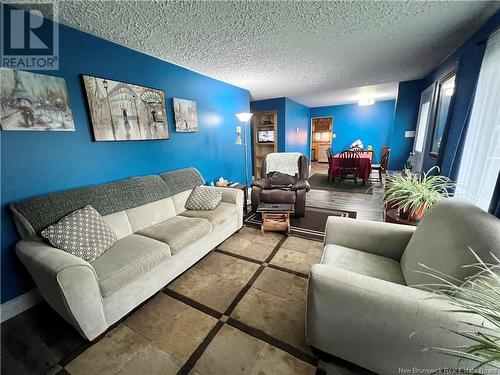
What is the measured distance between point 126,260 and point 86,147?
121cm

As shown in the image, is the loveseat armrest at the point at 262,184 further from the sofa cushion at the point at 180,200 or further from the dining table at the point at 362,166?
the dining table at the point at 362,166

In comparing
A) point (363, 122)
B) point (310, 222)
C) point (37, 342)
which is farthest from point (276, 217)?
point (363, 122)

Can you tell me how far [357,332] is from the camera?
1.03 m

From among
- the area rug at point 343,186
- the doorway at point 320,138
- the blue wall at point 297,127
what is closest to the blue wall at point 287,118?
the blue wall at point 297,127

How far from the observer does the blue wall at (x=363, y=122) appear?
733 cm

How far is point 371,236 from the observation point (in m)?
1.59

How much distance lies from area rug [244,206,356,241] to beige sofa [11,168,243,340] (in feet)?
2.28

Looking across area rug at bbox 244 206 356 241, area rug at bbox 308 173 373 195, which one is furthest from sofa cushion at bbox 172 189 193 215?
area rug at bbox 308 173 373 195

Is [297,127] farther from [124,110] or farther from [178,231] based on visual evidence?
[178,231]

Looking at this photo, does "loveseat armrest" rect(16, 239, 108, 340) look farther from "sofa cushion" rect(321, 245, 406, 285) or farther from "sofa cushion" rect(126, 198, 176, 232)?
"sofa cushion" rect(321, 245, 406, 285)

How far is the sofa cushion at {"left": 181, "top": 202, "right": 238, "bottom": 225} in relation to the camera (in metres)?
2.35

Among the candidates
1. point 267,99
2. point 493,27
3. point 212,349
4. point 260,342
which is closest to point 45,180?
point 212,349

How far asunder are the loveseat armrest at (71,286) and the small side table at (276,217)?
1.92m

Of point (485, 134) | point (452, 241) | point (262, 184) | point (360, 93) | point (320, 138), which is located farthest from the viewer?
point (320, 138)
